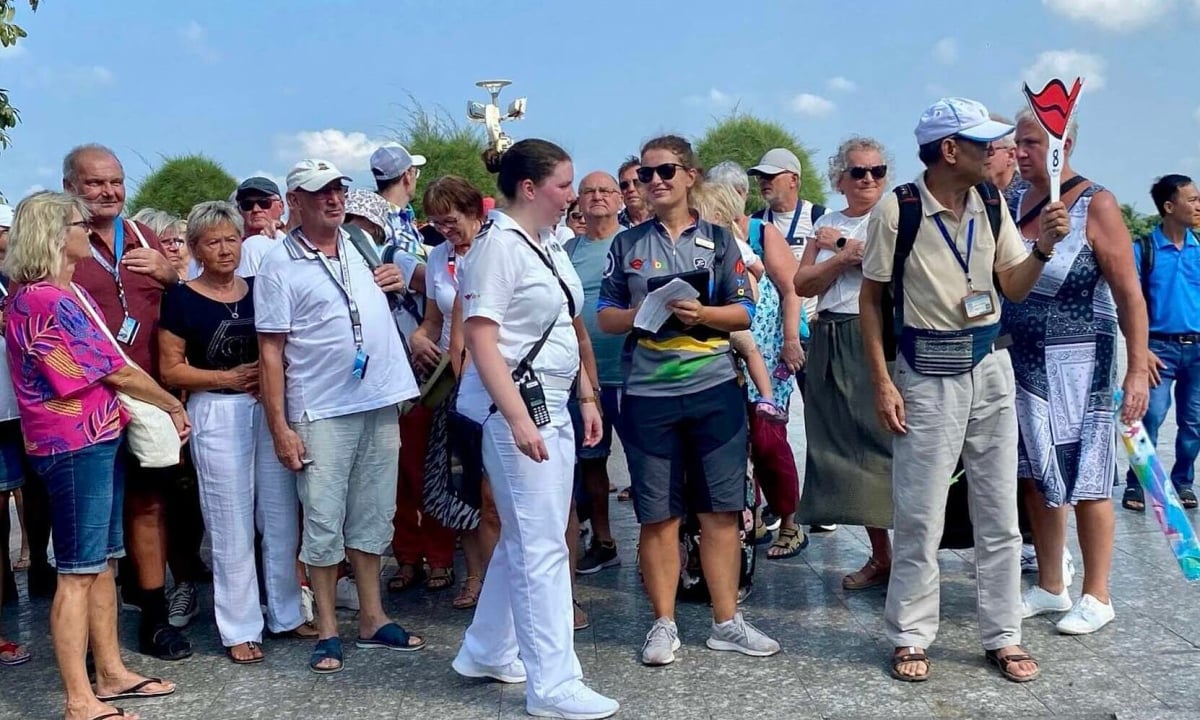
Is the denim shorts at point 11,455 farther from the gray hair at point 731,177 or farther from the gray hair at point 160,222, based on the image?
the gray hair at point 731,177

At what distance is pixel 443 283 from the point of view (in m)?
5.42

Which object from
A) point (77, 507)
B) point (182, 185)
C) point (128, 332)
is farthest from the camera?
point (182, 185)

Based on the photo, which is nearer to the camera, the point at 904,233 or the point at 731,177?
the point at 904,233

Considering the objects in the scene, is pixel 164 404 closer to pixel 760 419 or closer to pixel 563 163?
pixel 563 163

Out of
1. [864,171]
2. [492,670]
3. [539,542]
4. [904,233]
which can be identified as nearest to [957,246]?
[904,233]

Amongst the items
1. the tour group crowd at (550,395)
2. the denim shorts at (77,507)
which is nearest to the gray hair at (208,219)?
the tour group crowd at (550,395)

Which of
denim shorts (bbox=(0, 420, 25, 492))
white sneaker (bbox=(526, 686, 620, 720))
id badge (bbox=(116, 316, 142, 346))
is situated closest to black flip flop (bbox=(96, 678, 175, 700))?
denim shorts (bbox=(0, 420, 25, 492))

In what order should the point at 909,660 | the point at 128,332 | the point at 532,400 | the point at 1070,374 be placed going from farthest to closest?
the point at 128,332 < the point at 1070,374 < the point at 909,660 < the point at 532,400

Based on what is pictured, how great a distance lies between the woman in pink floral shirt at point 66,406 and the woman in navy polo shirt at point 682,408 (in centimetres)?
191

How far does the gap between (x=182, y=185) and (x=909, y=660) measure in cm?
2085

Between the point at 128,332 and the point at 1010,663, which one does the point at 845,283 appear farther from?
the point at 128,332

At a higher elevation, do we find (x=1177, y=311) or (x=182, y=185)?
(x=182, y=185)

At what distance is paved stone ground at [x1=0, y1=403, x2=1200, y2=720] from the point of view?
402cm

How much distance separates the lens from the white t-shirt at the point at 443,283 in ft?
17.7
